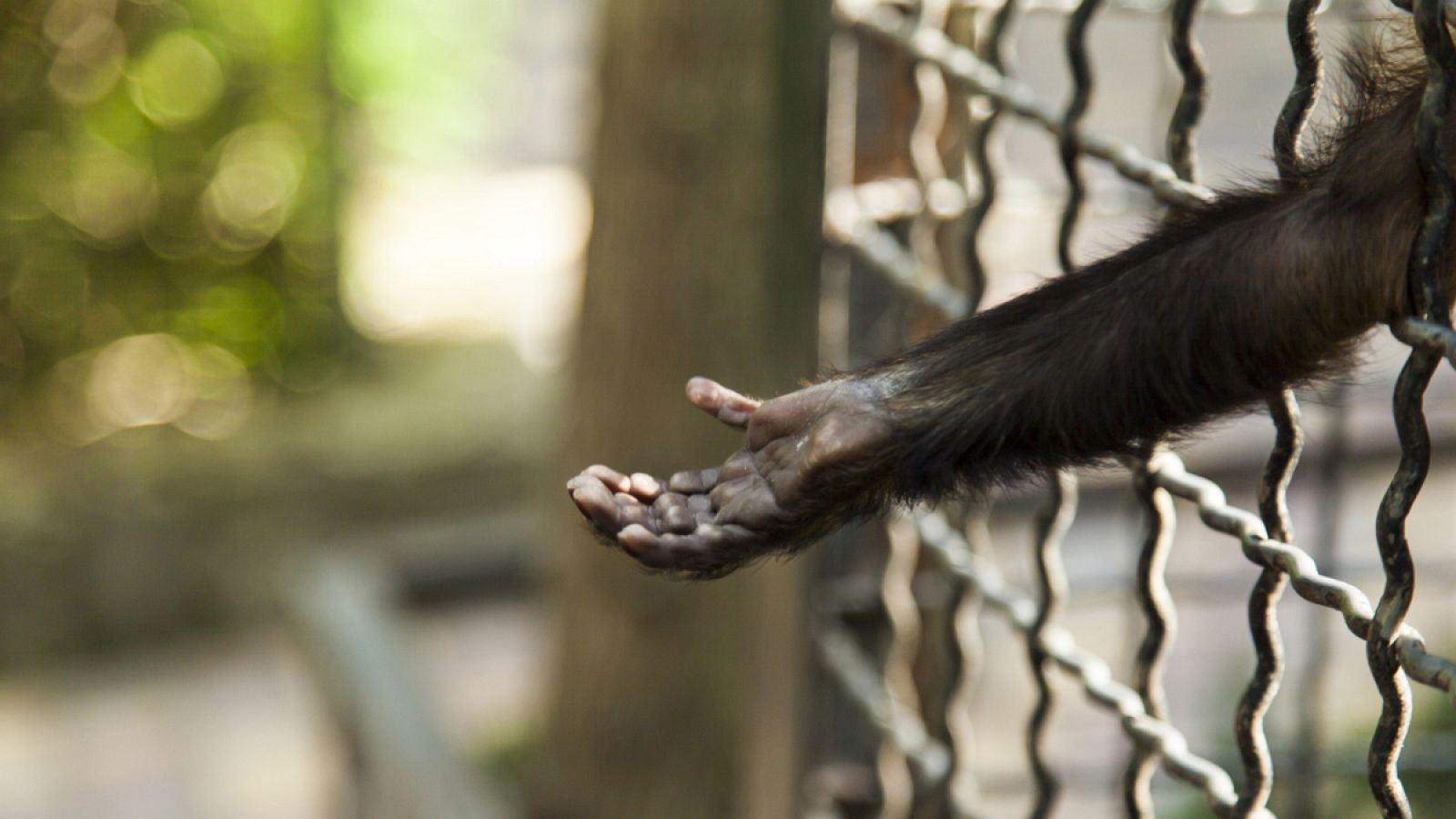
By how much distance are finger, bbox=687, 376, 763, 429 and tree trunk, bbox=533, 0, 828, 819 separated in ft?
2.53

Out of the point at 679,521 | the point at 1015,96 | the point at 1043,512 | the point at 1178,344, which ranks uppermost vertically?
the point at 1015,96

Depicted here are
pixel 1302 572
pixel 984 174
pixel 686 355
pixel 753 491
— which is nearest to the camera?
pixel 1302 572

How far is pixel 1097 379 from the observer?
3.55 feet

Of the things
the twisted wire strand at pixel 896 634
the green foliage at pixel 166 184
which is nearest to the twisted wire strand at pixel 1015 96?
the twisted wire strand at pixel 896 634

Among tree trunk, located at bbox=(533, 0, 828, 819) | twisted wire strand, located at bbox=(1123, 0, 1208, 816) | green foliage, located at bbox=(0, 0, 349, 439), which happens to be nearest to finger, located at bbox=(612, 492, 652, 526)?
twisted wire strand, located at bbox=(1123, 0, 1208, 816)

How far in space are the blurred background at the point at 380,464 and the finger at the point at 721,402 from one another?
3.20ft

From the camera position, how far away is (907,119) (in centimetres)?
213

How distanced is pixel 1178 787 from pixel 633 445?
55.9 inches

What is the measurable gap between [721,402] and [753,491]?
0.08 metres

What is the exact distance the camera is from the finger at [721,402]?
1.09 metres

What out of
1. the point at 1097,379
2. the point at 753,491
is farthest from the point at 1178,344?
the point at 753,491

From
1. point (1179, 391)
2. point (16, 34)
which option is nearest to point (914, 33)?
point (1179, 391)

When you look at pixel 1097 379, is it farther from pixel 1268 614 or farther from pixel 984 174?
pixel 984 174

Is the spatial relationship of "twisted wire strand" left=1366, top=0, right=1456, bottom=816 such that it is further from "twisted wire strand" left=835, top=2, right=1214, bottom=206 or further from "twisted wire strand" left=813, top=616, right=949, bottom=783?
"twisted wire strand" left=813, top=616, right=949, bottom=783
